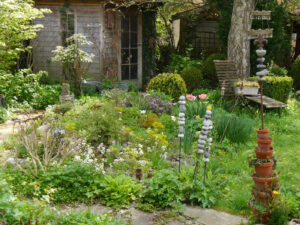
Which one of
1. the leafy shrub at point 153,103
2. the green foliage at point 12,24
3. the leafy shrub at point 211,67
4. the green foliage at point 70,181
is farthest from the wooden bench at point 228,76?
the green foliage at point 70,181

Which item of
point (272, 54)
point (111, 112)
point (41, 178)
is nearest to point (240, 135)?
point (111, 112)

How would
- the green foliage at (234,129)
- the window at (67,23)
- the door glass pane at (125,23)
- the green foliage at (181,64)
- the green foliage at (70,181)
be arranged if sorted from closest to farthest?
1. the green foliage at (70,181)
2. the green foliage at (234,129)
3. the window at (67,23)
4. the door glass pane at (125,23)
5. the green foliage at (181,64)

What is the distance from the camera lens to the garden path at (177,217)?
3.79 m

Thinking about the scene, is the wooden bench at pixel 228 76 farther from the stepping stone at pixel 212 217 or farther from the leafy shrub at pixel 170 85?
the stepping stone at pixel 212 217

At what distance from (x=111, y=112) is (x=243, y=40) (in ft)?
17.9

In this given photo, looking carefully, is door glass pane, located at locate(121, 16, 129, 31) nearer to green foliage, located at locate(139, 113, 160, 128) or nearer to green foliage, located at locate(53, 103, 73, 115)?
green foliage, located at locate(53, 103, 73, 115)

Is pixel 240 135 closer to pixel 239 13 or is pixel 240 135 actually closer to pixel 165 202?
pixel 165 202

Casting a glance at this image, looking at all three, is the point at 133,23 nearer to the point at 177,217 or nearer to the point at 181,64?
the point at 181,64

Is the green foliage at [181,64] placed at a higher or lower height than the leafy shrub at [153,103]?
higher

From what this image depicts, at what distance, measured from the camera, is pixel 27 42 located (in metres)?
11.1

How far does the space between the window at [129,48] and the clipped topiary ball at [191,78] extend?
1.63m

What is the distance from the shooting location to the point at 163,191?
163 inches

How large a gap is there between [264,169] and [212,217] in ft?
2.48

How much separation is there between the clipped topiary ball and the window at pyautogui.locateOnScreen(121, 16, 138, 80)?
1.63 metres
